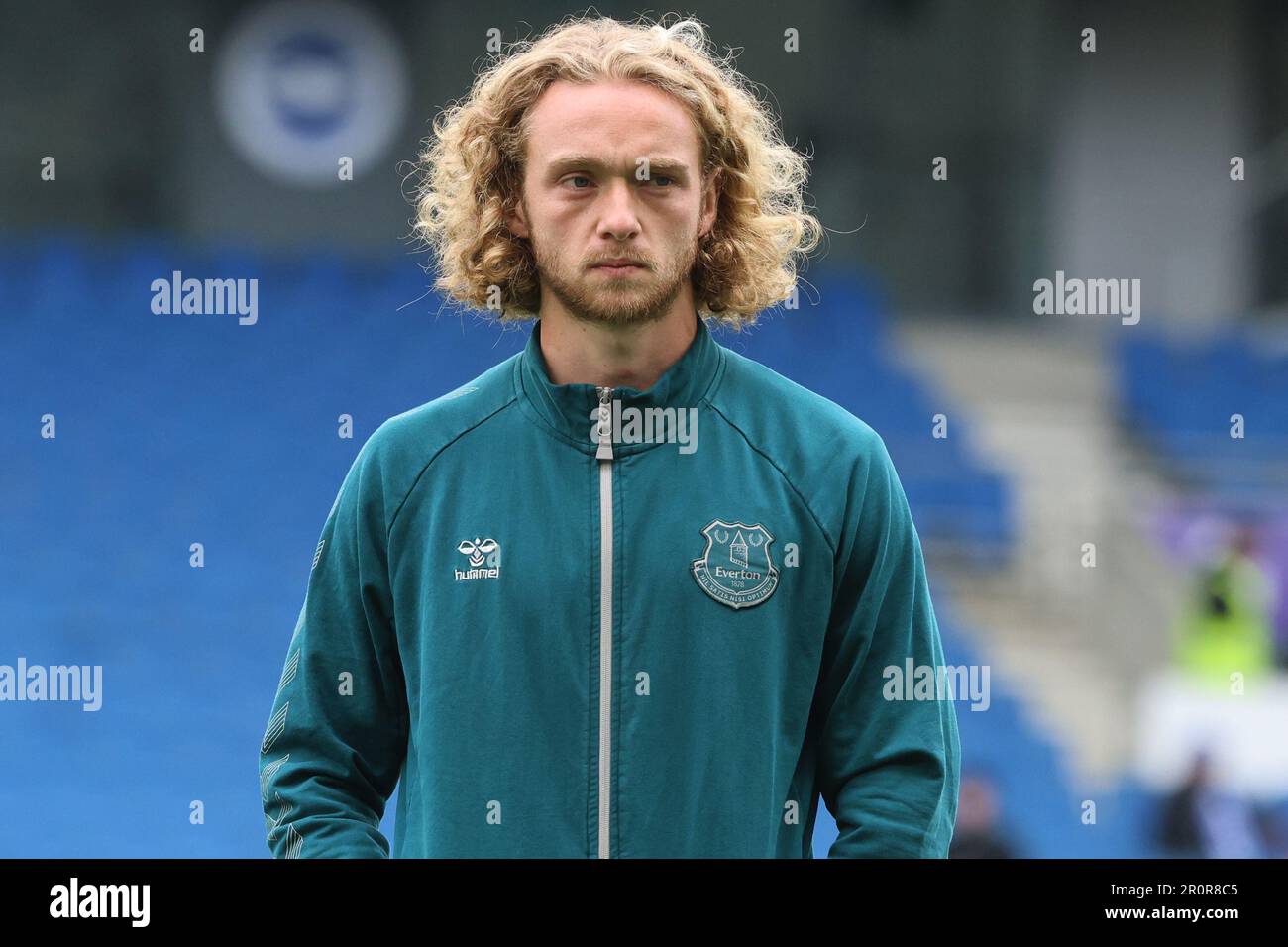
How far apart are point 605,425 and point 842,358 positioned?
7941 mm

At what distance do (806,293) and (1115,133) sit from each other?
3.60m

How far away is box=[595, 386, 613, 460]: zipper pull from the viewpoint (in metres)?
1.79

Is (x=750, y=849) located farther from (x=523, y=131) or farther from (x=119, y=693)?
(x=119, y=693)

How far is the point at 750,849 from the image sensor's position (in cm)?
173

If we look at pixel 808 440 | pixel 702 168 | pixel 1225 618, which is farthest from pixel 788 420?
pixel 1225 618

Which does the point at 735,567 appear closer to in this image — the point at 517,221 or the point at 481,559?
the point at 481,559

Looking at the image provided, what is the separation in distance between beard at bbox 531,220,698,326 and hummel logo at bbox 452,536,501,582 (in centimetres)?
26

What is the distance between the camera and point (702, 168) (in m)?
1.91

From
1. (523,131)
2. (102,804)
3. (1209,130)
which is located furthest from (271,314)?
(523,131)

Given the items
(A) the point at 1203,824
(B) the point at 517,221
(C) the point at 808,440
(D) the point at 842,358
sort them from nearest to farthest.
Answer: (C) the point at 808,440 → (B) the point at 517,221 → (A) the point at 1203,824 → (D) the point at 842,358

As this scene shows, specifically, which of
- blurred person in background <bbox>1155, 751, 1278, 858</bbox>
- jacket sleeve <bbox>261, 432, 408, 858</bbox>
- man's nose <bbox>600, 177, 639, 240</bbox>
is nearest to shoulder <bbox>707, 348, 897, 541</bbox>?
man's nose <bbox>600, 177, 639, 240</bbox>

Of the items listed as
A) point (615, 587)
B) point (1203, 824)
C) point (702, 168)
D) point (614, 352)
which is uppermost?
point (702, 168)

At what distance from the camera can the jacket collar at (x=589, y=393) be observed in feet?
5.91

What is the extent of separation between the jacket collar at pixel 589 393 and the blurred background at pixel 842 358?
328cm
